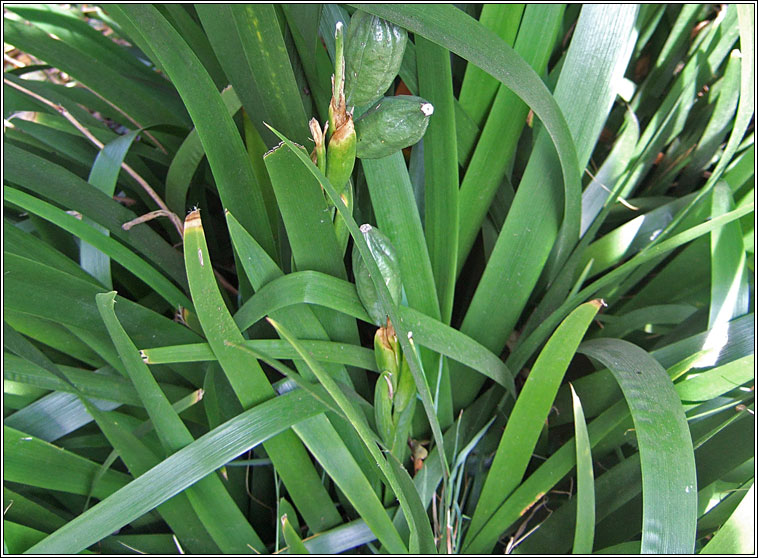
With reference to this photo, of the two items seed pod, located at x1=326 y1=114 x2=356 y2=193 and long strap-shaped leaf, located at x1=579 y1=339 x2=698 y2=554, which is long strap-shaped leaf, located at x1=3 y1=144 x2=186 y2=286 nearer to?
seed pod, located at x1=326 y1=114 x2=356 y2=193

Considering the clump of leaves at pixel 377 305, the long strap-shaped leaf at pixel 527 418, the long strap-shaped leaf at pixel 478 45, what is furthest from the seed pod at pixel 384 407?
the long strap-shaped leaf at pixel 478 45

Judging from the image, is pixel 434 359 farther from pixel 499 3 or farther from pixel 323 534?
pixel 499 3

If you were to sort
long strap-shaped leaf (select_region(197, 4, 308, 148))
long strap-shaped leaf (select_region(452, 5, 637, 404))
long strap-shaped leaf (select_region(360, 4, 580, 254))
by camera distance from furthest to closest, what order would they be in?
1. long strap-shaped leaf (select_region(452, 5, 637, 404))
2. long strap-shaped leaf (select_region(197, 4, 308, 148))
3. long strap-shaped leaf (select_region(360, 4, 580, 254))

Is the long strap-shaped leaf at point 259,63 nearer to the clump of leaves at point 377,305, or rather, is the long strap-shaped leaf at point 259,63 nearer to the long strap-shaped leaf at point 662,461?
→ the clump of leaves at point 377,305

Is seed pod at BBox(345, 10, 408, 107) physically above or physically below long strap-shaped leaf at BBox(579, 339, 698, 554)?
above

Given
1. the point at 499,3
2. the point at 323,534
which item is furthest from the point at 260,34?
the point at 323,534

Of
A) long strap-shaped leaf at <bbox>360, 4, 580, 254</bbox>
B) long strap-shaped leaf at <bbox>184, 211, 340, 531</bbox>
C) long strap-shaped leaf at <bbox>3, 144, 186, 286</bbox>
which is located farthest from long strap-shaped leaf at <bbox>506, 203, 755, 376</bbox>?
long strap-shaped leaf at <bbox>3, 144, 186, 286</bbox>

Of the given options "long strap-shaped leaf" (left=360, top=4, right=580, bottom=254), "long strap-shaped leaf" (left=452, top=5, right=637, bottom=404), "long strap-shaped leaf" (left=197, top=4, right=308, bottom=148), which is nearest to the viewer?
"long strap-shaped leaf" (left=360, top=4, right=580, bottom=254)
